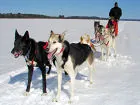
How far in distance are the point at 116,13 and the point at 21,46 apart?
7.06m

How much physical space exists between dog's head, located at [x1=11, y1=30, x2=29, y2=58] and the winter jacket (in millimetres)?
6782

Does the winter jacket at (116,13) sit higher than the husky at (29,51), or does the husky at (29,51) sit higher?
the winter jacket at (116,13)

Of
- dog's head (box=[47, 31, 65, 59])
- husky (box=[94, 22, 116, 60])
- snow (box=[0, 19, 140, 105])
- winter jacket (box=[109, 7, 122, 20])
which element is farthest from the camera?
winter jacket (box=[109, 7, 122, 20])

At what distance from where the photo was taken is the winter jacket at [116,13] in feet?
37.5

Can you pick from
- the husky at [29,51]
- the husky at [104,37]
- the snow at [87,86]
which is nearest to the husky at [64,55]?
the snow at [87,86]

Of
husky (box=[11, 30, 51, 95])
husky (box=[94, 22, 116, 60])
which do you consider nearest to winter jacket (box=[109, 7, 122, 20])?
husky (box=[94, 22, 116, 60])

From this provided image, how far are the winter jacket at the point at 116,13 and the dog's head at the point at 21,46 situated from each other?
6.78m

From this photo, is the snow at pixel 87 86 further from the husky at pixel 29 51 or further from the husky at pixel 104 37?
the husky at pixel 104 37

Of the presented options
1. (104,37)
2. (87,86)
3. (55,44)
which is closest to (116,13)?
(104,37)

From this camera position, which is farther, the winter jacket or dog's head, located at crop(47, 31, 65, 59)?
the winter jacket

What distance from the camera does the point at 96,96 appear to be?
5.18 metres

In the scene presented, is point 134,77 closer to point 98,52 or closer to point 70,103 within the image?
point 70,103

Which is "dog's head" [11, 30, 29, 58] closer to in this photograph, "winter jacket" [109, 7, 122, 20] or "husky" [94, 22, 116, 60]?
"husky" [94, 22, 116, 60]

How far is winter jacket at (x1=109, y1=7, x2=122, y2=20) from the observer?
11.4 m
